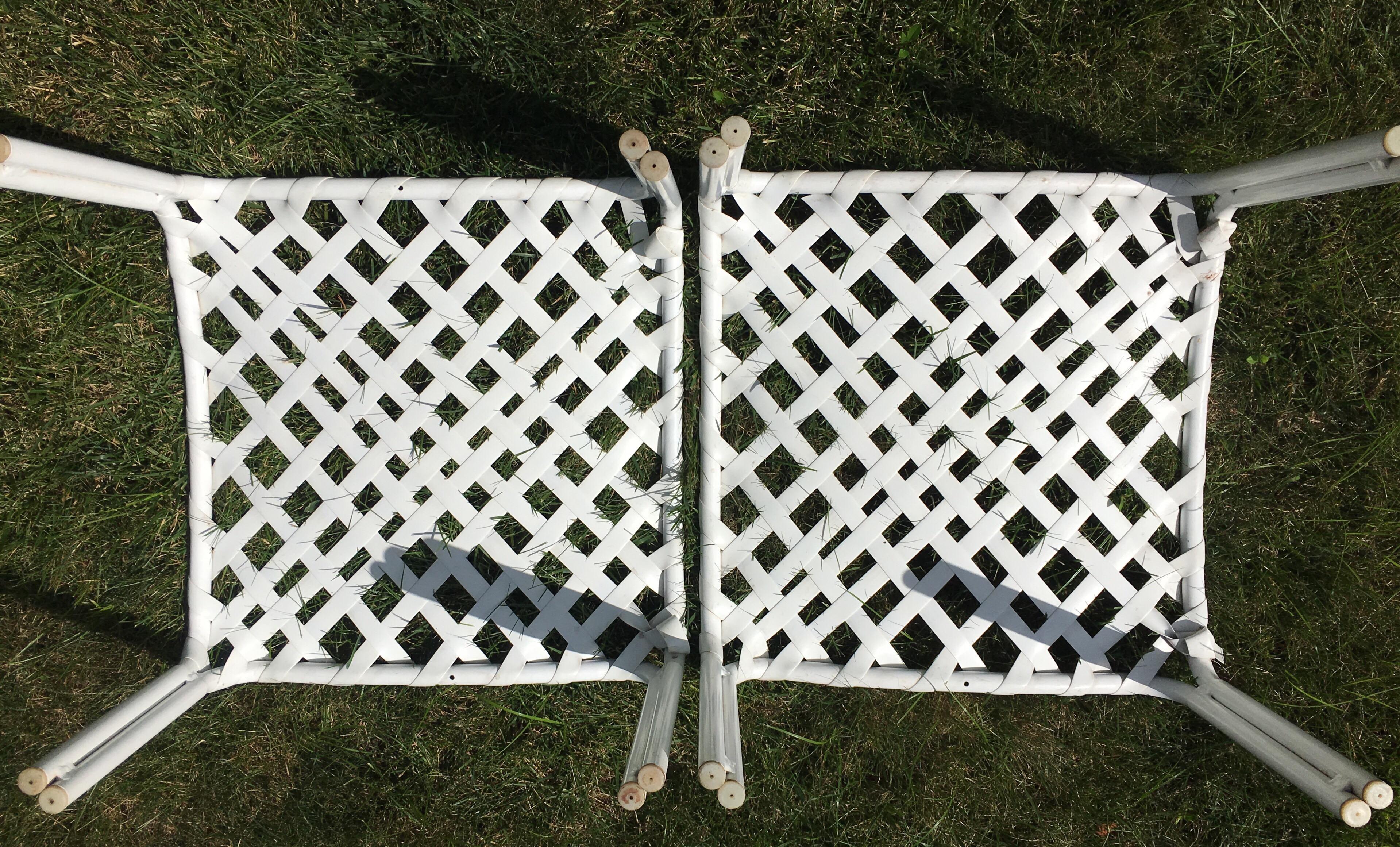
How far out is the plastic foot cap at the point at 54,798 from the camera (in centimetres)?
74

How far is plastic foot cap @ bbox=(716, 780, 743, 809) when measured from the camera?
0.70m

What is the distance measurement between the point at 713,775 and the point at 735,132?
615mm

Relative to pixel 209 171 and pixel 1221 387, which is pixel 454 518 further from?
pixel 1221 387

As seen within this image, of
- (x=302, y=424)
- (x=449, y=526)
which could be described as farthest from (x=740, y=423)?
(x=302, y=424)

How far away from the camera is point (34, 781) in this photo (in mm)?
747

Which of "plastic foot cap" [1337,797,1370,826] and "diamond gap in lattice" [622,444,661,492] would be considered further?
"diamond gap in lattice" [622,444,661,492]

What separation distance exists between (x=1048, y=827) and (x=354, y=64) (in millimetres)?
1713

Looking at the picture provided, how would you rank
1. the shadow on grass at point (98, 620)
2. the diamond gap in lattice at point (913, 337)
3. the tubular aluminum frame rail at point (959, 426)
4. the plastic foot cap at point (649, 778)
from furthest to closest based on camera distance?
the shadow on grass at point (98, 620), the diamond gap in lattice at point (913, 337), the tubular aluminum frame rail at point (959, 426), the plastic foot cap at point (649, 778)

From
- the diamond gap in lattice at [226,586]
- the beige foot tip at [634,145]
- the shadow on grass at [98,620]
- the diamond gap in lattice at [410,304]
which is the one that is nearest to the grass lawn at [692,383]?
the shadow on grass at [98,620]

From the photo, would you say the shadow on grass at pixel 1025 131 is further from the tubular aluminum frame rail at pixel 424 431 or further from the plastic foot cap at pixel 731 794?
the plastic foot cap at pixel 731 794

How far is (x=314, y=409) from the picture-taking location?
1.01 metres

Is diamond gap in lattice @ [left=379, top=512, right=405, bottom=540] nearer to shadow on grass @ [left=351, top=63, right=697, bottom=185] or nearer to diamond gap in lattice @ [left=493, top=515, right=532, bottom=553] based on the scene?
diamond gap in lattice @ [left=493, top=515, right=532, bottom=553]

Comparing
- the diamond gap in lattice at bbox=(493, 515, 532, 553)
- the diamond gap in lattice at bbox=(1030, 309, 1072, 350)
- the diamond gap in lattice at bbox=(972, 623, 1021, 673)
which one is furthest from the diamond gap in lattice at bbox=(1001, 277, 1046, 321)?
the diamond gap in lattice at bbox=(493, 515, 532, 553)

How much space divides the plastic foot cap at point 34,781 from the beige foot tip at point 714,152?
0.90 m
